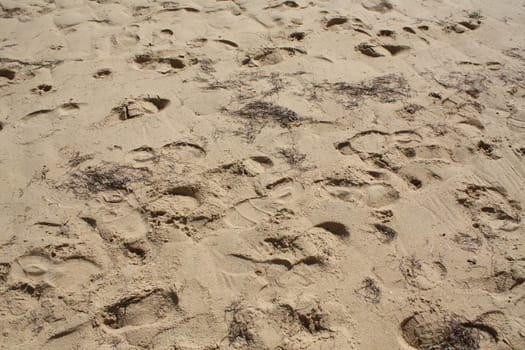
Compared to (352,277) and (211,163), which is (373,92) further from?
(352,277)

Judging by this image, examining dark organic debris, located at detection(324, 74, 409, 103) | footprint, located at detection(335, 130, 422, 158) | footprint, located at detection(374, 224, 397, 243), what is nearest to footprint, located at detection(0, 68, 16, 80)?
dark organic debris, located at detection(324, 74, 409, 103)

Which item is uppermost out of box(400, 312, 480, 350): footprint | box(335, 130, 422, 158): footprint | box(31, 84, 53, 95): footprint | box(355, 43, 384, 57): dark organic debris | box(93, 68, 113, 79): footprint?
box(355, 43, 384, 57): dark organic debris

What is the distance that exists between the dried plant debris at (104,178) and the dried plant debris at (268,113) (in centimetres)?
74

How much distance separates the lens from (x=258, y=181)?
7.99ft

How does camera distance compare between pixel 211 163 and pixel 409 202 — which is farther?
pixel 211 163

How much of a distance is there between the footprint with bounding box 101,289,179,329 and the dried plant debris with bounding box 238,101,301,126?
1261 mm

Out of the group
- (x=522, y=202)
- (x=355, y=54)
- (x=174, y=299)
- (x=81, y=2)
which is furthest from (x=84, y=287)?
(x=81, y=2)

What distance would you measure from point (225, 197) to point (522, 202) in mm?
1512

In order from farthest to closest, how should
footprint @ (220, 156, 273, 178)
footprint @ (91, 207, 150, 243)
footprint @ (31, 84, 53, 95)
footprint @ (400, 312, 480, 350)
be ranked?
footprint @ (31, 84, 53, 95), footprint @ (220, 156, 273, 178), footprint @ (91, 207, 150, 243), footprint @ (400, 312, 480, 350)

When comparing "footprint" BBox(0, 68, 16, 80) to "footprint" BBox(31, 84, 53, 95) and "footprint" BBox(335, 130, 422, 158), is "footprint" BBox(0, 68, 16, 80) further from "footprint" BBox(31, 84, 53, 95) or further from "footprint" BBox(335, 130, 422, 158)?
"footprint" BBox(335, 130, 422, 158)

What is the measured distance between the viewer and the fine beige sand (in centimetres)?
190

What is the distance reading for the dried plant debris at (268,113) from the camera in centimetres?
282

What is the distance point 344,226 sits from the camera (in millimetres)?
2230

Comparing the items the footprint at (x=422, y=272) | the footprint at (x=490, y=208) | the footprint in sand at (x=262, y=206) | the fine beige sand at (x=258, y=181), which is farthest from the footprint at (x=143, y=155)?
the footprint at (x=490, y=208)
